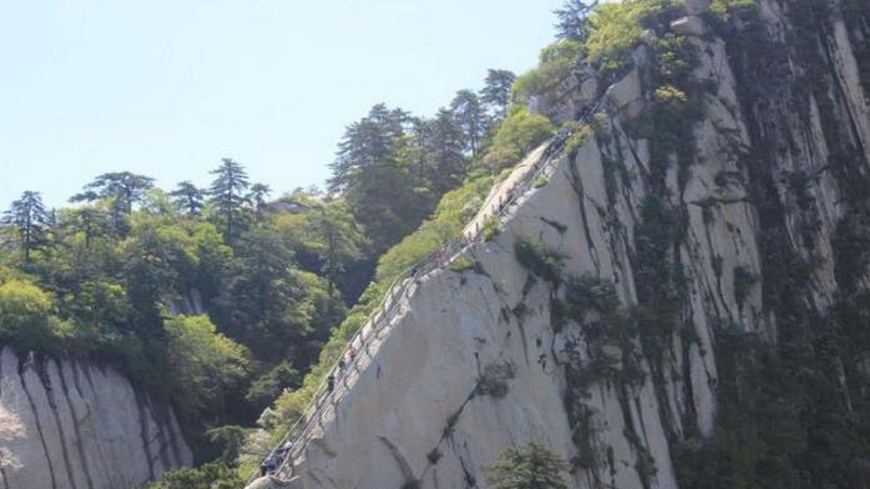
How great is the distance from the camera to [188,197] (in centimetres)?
6838

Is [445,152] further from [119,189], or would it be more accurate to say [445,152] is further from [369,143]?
[119,189]

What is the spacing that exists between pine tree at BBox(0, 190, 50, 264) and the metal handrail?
1901 cm

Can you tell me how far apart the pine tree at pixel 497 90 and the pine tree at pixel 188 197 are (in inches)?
970

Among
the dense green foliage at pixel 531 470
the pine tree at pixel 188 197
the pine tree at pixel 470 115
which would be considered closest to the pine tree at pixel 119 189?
the pine tree at pixel 188 197

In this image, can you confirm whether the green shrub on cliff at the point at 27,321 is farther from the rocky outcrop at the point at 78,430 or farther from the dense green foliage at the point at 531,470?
the dense green foliage at the point at 531,470

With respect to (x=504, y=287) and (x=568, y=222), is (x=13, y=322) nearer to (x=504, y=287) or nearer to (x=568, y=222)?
(x=504, y=287)

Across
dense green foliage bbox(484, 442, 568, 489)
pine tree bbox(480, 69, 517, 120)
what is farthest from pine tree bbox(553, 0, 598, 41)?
dense green foliage bbox(484, 442, 568, 489)

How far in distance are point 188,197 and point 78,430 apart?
1198 inches

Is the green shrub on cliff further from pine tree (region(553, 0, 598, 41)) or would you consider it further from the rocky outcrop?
pine tree (region(553, 0, 598, 41))

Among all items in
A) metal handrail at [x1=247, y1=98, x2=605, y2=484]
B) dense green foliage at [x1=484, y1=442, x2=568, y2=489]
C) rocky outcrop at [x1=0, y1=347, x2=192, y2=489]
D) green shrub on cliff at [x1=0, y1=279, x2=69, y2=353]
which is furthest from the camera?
green shrub on cliff at [x1=0, y1=279, x2=69, y2=353]

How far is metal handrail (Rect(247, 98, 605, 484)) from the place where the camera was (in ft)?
108

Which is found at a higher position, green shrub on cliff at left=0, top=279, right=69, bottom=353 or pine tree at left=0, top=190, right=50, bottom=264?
pine tree at left=0, top=190, right=50, bottom=264

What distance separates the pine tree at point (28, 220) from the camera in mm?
47656

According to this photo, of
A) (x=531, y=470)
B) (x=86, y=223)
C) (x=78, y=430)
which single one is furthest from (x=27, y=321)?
(x=531, y=470)
